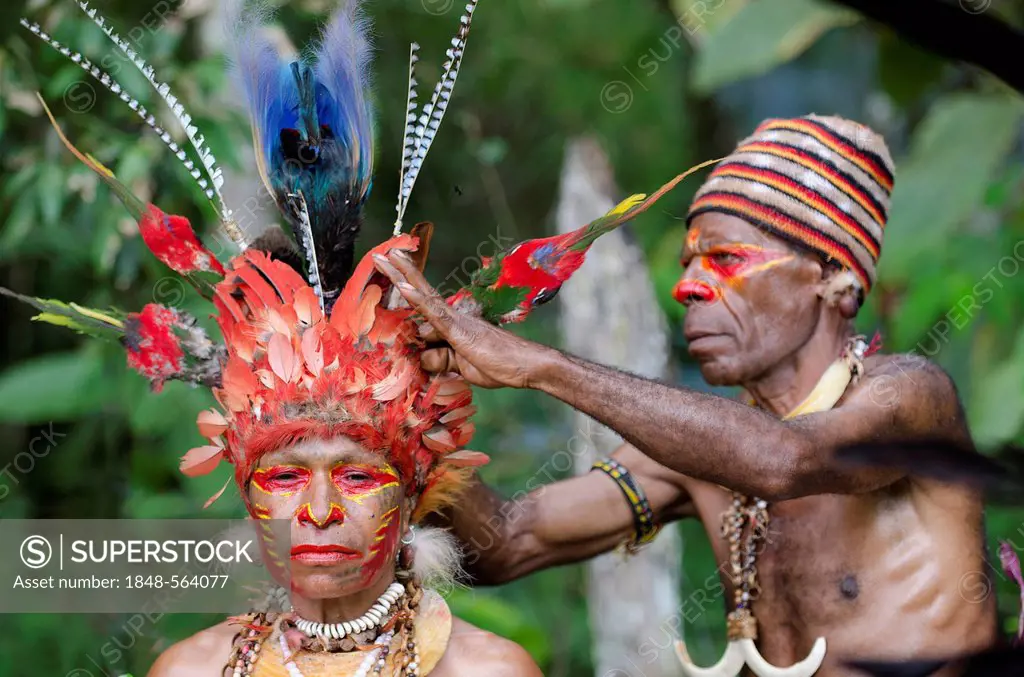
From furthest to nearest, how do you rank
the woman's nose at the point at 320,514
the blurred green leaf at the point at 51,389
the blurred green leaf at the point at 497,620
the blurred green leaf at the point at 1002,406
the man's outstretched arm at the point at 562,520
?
the blurred green leaf at the point at 497,620 → the blurred green leaf at the point at 51,389 → the blurred green leaf at the point at 1002,406 → the man's outstretched arm at the point at 562,520 → the woman's nose at the point at 320,514

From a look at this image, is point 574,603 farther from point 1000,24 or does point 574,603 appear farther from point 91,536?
point 1000,24

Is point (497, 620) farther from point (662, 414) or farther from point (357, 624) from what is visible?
point (662, 414)

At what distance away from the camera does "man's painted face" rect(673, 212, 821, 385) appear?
12.0ft

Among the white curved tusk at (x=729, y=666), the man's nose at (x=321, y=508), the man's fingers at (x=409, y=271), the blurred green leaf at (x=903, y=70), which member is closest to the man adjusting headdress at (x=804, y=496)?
the white curved tusk at (x=729, y=666)

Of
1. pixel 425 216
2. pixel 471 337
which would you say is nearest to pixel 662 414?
pixel 471 337

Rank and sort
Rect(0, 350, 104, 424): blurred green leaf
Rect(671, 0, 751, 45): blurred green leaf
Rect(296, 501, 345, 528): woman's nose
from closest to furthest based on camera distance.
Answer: Rect(296, 501, 345, 528): woman's nose, Rect(0, 350, 104, 424): blurred green leaf, Rect(671, 0, 751, 45): blurred green leaf

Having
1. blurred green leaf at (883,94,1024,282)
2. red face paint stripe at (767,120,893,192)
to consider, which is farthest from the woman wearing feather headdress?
blurred green leaf at (883,94,1024,282)

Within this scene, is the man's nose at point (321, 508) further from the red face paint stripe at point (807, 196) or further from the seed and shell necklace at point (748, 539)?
the red face paint stripe at point (807, 196)

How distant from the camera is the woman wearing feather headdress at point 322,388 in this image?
9.39 ft

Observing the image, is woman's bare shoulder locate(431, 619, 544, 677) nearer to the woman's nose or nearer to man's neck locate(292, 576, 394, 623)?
man's neck locate(292, 576, 394, 623)

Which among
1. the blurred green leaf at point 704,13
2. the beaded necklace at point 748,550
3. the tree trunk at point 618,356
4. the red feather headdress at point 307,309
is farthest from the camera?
the blurred green leaf at point 704,13

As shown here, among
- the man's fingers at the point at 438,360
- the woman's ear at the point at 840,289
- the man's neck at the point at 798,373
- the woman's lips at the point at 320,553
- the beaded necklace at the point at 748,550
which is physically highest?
the man's fingers at the point at 438,360

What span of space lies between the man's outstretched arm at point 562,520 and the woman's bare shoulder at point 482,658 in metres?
0.64

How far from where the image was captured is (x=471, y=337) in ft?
9.53
